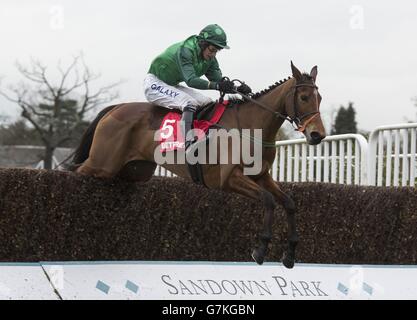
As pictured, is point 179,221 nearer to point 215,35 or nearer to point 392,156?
point 215,35

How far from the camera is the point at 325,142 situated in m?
9.62

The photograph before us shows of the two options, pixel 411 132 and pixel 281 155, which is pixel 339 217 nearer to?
pixel 411 132

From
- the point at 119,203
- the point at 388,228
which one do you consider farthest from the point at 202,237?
the point at 388,228

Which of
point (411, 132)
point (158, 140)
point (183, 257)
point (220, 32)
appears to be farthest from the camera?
point (411, 132)

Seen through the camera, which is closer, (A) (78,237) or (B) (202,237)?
(A) (78,237)

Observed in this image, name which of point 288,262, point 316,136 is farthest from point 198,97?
point 288,262

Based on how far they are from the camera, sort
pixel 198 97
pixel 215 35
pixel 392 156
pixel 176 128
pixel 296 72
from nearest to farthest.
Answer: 1. pixel 296 72
2. pixel 215 35
3. pixel 176 128
4. pixel 198 97
5. pixel 392 156

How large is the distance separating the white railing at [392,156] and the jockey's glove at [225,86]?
270 cm

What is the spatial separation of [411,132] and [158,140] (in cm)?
315

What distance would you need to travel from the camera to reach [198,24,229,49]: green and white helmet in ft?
21.8

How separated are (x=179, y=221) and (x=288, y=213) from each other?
1685mm

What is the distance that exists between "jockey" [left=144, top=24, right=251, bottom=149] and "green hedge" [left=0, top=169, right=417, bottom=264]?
3.28ft

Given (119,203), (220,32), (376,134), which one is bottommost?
(119,203)

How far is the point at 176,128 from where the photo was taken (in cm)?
698
